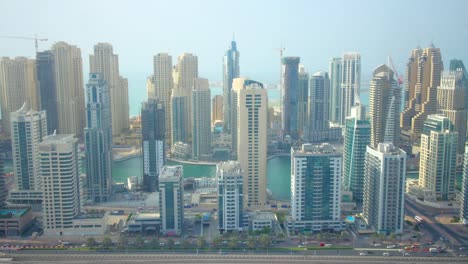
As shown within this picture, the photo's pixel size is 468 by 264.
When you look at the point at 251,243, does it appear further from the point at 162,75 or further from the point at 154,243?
the point at 162,75

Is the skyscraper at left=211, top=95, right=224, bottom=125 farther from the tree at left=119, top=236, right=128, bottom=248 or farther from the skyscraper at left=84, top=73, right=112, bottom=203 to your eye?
the tree at left=119, top=236, right=128, bottom=248

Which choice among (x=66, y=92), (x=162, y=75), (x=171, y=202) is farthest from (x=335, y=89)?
(x=171, y=202)

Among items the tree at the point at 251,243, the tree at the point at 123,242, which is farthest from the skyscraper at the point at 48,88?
the tree at the point at 251,243

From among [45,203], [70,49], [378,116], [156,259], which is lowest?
[156,259]

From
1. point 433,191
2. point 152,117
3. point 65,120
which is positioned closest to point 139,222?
point 152,117

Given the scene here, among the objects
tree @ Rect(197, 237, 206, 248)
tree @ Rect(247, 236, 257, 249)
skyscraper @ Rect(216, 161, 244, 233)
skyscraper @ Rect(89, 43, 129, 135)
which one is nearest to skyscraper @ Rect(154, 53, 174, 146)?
skyscraper @ Rect(89, 43, 129, 135)

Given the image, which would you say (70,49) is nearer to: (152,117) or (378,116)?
(152,117)

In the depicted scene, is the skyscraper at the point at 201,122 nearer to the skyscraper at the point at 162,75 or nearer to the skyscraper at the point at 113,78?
the skyscraper at the point at 162,75
